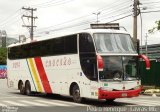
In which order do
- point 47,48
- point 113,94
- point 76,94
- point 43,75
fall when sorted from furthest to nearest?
point 43,75 < point 47,48 < point 76,94 < point 113,94

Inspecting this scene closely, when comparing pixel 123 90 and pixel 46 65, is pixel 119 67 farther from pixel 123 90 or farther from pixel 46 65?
pixel 46 65

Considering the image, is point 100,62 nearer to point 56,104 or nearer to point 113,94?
point 113,94

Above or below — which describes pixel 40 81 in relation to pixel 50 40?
below

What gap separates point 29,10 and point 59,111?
60.8m

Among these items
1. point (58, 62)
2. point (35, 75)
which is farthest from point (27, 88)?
point (58, 62)

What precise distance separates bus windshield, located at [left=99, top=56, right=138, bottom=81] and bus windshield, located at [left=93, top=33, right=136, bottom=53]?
390mm

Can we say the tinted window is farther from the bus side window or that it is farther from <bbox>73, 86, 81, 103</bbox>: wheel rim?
<bbox>73, 86, 81, 103</bbox>: wheel rim

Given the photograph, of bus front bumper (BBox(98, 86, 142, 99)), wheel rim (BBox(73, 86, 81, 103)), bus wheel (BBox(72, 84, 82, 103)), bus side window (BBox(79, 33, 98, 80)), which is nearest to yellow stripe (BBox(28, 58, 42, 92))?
bus wheel (BBox(72, 84, 82, 103))

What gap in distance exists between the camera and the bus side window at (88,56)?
21.2 meters

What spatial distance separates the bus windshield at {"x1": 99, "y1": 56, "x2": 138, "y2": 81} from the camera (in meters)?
20.8

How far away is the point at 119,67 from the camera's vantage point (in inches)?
829

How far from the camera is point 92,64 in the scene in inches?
838

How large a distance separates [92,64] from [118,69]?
1216mm

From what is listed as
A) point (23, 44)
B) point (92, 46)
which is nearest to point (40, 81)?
point (23, 44)
